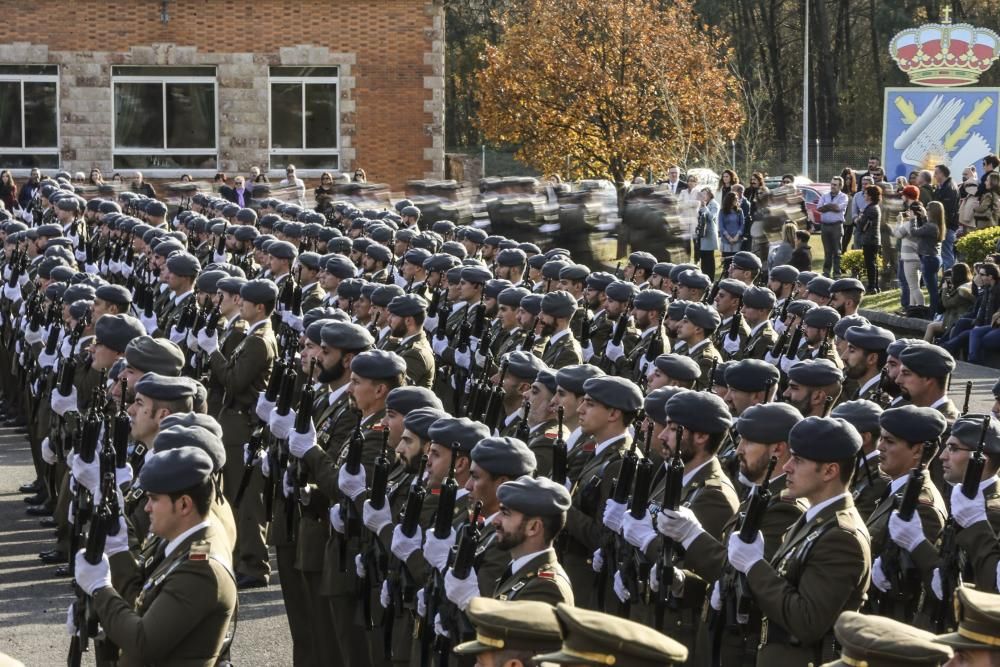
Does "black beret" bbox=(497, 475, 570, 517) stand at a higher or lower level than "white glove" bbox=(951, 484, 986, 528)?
higher

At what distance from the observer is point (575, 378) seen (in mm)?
7473

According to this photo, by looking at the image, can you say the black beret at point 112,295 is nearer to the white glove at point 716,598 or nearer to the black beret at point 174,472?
the black beret at point 174,472

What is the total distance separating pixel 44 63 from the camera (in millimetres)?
29922

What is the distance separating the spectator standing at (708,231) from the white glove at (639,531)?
54.8 feet

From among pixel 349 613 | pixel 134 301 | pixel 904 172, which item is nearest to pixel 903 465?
pixel 349 613

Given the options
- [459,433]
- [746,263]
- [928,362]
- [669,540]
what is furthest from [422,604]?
[746,263]

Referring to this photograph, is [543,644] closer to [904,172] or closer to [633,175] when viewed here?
[904,172]

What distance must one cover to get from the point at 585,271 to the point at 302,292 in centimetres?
234

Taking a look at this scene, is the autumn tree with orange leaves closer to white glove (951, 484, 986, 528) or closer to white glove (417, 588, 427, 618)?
white glove (951, 484, 986, 528)

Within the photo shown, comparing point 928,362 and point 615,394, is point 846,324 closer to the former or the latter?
point 928,362

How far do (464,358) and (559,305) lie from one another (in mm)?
1576

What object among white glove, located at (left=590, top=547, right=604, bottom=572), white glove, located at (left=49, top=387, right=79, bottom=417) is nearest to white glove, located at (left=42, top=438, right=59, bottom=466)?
white glove, located at (left=49, top=387, right=79, bottom=417)

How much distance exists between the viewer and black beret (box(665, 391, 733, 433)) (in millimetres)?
6465

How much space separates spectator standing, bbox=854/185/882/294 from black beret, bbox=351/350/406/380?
15.1 metres
